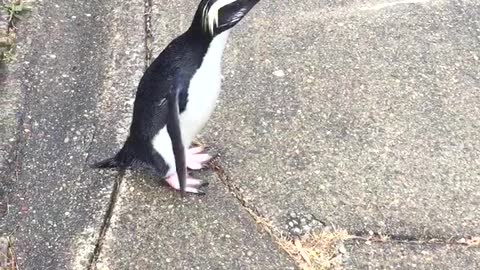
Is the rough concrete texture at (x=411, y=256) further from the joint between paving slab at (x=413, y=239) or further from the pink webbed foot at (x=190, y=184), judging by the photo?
the pink webbed foot at (x=190, y=184)

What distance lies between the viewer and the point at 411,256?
2.15 meters

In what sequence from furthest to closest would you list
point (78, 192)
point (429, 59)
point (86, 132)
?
point (429, 59)
point (86, 132)
point (78, 192)

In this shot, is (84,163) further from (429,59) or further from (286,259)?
(429,59)

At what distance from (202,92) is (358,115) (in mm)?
724

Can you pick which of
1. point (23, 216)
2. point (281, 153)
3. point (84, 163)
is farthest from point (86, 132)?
point (281, 153)

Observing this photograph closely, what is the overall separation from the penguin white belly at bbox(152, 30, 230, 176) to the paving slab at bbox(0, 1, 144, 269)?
0.35m

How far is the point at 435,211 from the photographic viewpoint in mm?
2275

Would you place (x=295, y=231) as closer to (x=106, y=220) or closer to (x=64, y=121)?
(x=106, y=220)

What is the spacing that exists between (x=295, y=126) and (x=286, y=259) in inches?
22.1

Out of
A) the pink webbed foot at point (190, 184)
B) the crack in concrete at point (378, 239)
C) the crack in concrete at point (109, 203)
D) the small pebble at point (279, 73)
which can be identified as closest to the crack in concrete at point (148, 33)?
the crack in concrete at point (109, 203)

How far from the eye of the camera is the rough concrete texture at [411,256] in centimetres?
213

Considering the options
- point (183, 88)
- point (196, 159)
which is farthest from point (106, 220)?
point (183, 88)

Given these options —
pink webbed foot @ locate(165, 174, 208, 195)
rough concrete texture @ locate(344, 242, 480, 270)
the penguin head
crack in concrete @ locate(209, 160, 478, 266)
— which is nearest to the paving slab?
pink webbed foot @ locate(165, 174, 208, 195)

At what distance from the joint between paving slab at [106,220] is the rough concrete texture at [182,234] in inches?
0.5
